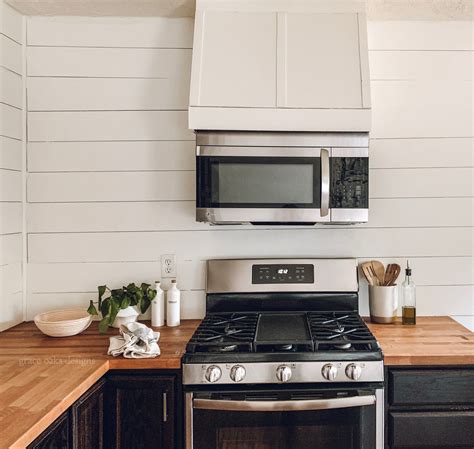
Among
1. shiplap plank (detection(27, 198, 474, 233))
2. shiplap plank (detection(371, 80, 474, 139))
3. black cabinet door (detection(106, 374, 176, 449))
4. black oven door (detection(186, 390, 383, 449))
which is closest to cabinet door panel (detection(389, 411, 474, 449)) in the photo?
black oven door (detection(186, 390, 383, 449))

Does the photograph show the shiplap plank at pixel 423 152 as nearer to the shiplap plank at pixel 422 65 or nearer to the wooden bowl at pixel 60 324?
the shiplap plank at pixel 422 65

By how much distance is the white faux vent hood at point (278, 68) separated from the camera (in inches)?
77.3

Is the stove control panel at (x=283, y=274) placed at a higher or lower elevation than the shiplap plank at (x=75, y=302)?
higher

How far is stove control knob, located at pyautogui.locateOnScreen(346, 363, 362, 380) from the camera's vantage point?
167 centimetres

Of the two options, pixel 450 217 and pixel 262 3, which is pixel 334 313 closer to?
pixel 450 217

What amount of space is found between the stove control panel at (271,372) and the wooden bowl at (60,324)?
0.59 metres

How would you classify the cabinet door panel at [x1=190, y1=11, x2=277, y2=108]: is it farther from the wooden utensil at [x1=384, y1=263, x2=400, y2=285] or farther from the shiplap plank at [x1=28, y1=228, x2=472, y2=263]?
the wooden utensil at [x1=384, y1=263, x2=400, y2=285]

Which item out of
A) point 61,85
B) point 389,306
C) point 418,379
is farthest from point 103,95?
point 418,379

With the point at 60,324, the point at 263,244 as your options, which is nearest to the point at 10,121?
the point at 60,324

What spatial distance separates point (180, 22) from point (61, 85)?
0.64m

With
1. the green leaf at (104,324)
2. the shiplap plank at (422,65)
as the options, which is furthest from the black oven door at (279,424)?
the shiplap plank at (422,65)

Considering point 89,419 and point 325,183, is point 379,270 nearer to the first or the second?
point 325,183

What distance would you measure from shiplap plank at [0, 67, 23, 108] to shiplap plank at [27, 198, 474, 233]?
486mm

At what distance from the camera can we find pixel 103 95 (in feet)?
7.57
